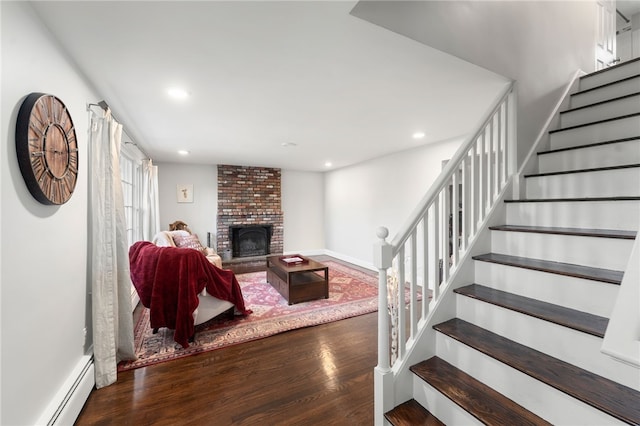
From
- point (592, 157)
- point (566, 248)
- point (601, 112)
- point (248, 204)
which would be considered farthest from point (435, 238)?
point (248, 204)

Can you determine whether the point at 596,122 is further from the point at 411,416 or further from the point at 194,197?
the point at 194,197

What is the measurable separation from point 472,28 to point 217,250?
5.82m

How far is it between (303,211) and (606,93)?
5.69 m

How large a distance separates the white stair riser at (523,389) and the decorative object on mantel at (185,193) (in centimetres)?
578

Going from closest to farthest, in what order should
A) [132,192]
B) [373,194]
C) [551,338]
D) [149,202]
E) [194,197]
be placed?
[551,338]
[132,192]
[149,202]
[373,194]
[194,197]

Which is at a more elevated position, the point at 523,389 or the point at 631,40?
the point at 631,40

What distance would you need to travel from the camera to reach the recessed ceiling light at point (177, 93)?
2199mm

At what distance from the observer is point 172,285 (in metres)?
2.40

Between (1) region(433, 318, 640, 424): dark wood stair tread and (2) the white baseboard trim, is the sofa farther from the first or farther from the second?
(1) region(433, 318, 640, 424): dark wood stair tread

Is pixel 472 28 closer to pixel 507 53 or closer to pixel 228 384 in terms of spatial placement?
pixel 507 53

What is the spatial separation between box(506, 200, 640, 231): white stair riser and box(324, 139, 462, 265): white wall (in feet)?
4.65

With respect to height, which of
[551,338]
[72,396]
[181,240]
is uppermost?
[181,240]

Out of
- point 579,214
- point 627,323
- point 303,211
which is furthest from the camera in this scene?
point 303,211

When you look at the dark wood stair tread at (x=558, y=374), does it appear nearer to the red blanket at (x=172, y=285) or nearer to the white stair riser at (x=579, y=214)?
the white stair riser at (x=579, y=214)
